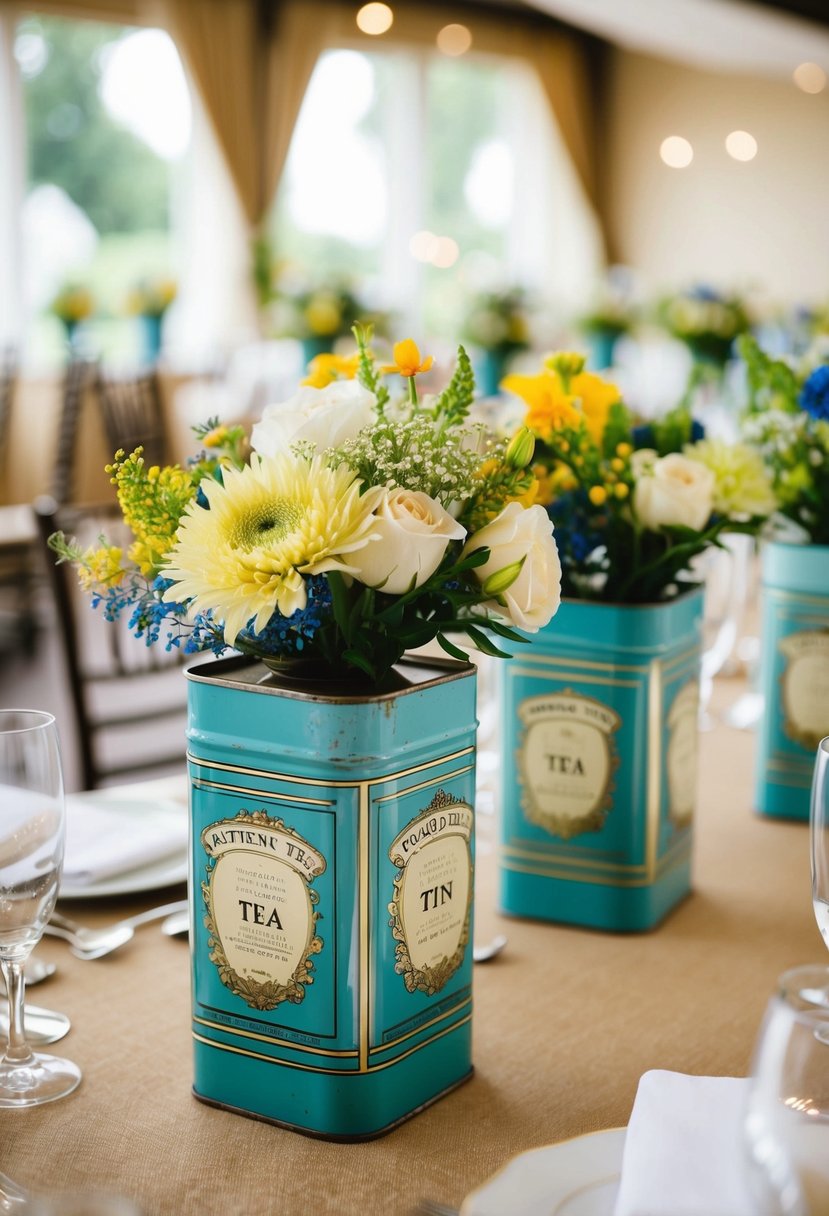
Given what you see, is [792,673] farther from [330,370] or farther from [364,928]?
[364,928]

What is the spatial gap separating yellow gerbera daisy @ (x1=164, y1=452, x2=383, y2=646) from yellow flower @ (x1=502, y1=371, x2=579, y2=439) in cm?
40

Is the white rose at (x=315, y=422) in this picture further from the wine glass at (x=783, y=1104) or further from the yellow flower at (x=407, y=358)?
the wine glass at (x=783, y=1104)

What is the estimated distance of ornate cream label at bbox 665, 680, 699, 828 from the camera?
1.21 meters

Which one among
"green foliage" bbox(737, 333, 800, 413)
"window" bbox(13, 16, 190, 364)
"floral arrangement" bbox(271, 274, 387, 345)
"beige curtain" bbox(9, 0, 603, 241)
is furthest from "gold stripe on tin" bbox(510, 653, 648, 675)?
"beige curtain" bbox(9, 0, 603, 241)

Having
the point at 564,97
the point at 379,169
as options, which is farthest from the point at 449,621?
the point at 564,97

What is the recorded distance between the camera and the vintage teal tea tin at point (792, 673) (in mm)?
1434

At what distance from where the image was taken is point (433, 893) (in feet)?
2.95

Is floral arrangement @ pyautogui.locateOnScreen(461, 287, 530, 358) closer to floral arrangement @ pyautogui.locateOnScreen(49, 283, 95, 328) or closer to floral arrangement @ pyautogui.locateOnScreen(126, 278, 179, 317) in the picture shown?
floral arrangement @ pyautogui.locateOnScreen(126, 278, 179, 317)

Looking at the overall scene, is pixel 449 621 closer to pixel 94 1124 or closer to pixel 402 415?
pixel 402 415

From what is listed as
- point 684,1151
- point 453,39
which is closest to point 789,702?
point 684,1151

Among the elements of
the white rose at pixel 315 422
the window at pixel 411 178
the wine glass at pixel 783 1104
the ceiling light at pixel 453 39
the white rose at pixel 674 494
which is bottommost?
the wine glass at pixel 783 1104

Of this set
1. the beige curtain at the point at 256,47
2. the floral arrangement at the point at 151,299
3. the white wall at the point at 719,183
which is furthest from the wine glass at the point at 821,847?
the white wall at the point at 719,183

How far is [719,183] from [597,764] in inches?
387

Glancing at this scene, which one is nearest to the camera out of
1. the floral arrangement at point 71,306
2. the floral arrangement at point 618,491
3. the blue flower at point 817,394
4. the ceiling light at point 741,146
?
the floral arrangement at point 618,491
